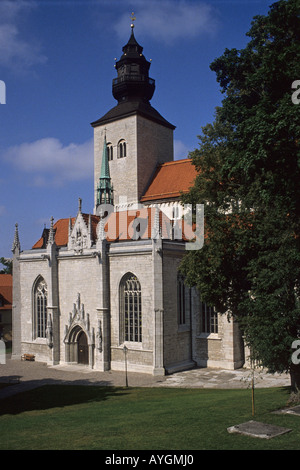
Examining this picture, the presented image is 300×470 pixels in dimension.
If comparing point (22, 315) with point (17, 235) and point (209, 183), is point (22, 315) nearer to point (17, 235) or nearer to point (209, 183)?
point (17, 235)

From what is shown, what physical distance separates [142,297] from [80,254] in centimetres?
684

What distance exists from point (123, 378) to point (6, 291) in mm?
30626

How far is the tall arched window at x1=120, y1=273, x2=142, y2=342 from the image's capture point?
99.3 feet

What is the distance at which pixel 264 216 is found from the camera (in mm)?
18391

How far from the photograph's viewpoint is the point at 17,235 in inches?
1560

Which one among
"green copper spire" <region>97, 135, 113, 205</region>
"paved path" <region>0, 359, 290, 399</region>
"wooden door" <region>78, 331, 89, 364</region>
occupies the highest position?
"green copper spire" <region>97, 135, 113, 205</region>

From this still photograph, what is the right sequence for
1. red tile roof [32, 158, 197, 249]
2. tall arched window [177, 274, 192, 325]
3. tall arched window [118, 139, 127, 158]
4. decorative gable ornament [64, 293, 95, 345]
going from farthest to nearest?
1. tall arched window [118, 139, 127, 158]
2. red tile roof [32, 158, 197, 249]
3. decorative gable ornament [64, 293, 95, 345]
4. tall arched window [177, 274, 192, 325]

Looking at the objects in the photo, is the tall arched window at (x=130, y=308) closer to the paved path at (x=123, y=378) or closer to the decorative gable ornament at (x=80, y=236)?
the paved path at (x=123, y=378)

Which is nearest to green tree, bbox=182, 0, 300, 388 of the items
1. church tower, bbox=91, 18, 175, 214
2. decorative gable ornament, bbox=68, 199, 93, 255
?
decorative gable ornament, bbox=68, 199, 93, 255

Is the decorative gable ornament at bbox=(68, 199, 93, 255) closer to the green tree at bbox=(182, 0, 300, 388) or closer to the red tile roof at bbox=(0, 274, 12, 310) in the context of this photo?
the green tree at bbox=(182, 0, 300, 388)

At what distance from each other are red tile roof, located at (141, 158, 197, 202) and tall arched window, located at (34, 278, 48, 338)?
13.6m

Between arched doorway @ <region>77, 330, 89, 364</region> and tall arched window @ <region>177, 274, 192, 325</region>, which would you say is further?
arched doorway @ <region>77, 330, 89, 364</region>

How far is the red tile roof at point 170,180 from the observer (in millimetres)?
40906

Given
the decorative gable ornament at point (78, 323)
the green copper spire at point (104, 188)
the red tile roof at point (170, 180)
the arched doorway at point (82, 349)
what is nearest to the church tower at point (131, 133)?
the red tile roof at point (170, 180)
